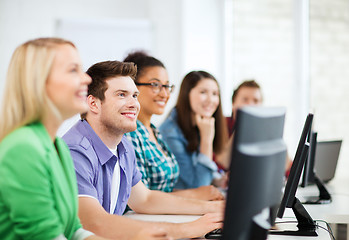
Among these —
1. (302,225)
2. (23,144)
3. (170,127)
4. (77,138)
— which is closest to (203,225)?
(302,225)

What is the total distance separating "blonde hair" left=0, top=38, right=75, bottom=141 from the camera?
0.95 metres

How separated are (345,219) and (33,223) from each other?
139 centimetres

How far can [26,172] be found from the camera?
914 mm

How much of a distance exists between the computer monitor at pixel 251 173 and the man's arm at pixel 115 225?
476mm

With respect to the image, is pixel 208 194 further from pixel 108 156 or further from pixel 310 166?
pixel 108 156

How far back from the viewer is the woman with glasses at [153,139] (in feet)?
6.79

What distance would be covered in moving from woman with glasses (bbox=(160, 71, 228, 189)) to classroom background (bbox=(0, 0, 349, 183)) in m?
1.41

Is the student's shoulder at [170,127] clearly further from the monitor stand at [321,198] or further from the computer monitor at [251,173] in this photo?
the computer monitor at [251,173]

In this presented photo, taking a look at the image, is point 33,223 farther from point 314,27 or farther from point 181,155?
point 314,27

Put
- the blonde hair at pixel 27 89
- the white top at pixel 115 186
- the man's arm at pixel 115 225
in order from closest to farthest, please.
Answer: the blonde hair at pixel 27 89
the man's arm at pixel 115 225
the white top at pixel 115 186

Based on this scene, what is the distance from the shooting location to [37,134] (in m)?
0.97

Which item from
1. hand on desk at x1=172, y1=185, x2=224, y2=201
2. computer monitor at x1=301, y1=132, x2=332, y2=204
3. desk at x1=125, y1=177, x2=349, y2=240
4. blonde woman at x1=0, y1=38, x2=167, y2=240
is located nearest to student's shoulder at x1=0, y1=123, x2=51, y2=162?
blonde woman at x1=0, y1=38, x2=167, y2=240

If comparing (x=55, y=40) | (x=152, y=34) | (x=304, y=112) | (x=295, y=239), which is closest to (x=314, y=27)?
(x=304, y=112)

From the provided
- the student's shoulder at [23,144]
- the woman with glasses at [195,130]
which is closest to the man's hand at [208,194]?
the woman with glasses at [195,130]
